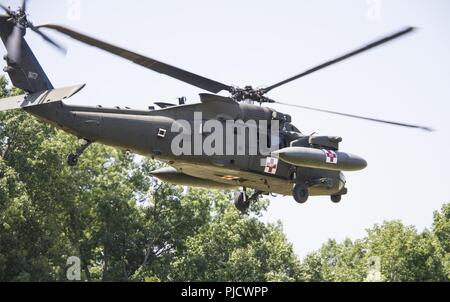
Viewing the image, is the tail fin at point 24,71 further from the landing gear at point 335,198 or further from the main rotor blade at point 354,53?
the landing gear at point 335,198

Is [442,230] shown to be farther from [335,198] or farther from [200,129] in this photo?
[200,129]

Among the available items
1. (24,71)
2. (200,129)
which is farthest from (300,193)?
(24,71)

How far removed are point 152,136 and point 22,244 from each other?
2381 centimetres

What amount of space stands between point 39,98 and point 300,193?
367 inches

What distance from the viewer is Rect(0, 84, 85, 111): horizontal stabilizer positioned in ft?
74.4

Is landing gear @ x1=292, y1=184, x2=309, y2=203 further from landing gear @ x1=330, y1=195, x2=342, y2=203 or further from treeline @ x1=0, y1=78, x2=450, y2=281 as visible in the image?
treeline @ x1=0, y1=78, x2=450, y2=281

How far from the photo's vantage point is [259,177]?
27.4 metres

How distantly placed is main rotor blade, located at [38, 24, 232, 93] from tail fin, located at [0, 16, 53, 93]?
1788 millimetres

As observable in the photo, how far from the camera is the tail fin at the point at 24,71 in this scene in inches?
953

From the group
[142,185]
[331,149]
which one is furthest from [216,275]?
[331,149]

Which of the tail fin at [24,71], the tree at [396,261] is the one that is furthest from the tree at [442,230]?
the tail fin at [24,71]

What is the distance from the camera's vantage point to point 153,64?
25.0 m
